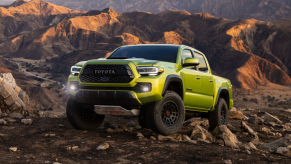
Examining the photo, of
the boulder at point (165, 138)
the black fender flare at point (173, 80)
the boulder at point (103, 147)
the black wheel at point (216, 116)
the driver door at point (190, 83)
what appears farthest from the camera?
the black wheel at point (216, 116)

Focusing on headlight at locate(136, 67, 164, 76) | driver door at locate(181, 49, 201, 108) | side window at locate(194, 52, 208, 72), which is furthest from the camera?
side window at locate(194, 52, 208, 72)

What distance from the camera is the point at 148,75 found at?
19.3 ft

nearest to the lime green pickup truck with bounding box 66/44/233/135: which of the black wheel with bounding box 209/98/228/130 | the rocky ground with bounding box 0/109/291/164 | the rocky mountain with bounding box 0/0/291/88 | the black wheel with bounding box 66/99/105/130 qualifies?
the black wheel with bounding box 66/99/105/130

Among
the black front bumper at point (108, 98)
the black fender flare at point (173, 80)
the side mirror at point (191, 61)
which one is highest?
the side mirror at point (191, 61)

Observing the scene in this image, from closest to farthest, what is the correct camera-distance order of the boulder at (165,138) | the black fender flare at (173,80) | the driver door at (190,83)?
1. the black fender flare at (173,80)
2. the boulder at (165,138)
3. the driver door at (190,83)

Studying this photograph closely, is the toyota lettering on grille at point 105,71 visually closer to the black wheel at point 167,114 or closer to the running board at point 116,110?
the running board at point 116,110

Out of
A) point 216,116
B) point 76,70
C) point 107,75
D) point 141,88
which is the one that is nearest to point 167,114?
point 141,88

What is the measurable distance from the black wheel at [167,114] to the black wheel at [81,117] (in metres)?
1.52

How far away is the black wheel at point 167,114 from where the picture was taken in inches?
234

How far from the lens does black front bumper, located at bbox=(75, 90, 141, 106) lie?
5.70 m

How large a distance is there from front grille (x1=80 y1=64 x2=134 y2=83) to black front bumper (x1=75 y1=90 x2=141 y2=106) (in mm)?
242

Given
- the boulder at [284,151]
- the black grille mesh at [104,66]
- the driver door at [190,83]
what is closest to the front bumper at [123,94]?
the black grille mesh at [104,66]

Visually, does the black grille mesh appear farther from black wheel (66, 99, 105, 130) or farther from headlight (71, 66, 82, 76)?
black wheel (66, 99, 105, 130)

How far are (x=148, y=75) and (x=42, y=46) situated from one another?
13211cm
